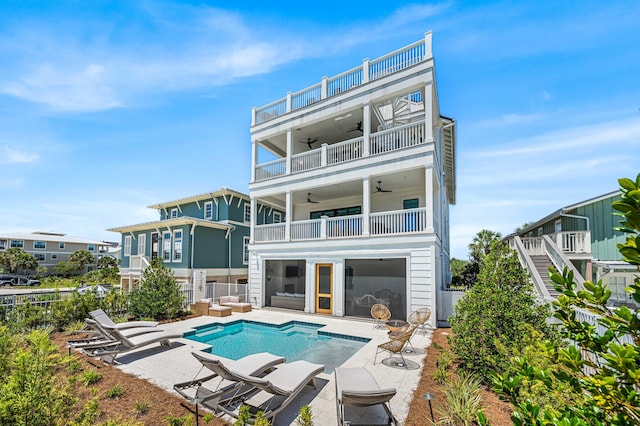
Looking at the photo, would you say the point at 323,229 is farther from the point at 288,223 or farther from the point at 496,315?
the point at 496,315

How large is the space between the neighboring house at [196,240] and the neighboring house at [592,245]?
1762cm

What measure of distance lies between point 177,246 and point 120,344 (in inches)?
510

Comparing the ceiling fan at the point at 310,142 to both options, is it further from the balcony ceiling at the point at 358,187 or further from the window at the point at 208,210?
the window at the point at 208,210

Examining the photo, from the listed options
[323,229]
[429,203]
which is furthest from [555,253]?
[323,229]

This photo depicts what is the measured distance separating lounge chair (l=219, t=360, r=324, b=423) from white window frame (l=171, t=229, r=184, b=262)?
16.3 metres

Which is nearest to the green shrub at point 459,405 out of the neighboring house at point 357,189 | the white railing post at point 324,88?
the neighboring house at point 357,189

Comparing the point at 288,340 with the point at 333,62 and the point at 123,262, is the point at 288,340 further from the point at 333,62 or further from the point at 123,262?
the point at 123,262

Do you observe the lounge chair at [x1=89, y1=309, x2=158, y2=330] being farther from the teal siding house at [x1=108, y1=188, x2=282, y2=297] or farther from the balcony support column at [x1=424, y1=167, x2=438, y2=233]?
the balcony support column at [x1=424, y1=167, x2=438, y2=233]

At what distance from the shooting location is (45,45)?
25.7 ft

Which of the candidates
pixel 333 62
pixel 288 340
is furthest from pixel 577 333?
pixel 333 62

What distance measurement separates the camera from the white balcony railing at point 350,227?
11750mm

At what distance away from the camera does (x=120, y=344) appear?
25.0 feet

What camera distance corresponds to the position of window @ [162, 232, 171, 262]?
2009 centimetres

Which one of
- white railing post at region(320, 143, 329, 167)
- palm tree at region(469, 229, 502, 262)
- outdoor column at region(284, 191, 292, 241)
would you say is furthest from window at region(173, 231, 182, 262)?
palm tree at region(469, 229, 502, 262)
